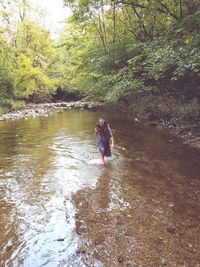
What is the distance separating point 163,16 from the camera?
16.0 metres

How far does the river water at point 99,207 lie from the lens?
15.8 ft

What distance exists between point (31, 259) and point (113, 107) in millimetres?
24117

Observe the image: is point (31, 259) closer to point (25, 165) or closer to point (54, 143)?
point (25, 165)

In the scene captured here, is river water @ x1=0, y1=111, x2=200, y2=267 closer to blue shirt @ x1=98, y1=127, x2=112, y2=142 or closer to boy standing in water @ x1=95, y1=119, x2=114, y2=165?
boy standing in water @ x1=95, y1=119, x2=114, y2=165

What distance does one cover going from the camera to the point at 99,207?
21.5 feet

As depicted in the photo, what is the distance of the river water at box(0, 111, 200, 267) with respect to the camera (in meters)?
4.82

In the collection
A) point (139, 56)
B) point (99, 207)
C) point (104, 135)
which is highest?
point (139, 56)

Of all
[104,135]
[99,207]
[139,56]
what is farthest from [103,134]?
[139,56]

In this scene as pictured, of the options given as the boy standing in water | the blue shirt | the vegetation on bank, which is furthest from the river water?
the vegetation on bank

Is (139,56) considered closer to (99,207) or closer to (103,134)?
(103,134)

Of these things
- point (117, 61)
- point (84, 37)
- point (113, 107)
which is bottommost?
point (113, 107)

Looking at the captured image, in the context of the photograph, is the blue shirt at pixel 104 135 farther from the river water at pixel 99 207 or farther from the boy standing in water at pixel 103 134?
the river water at pixel 99 207

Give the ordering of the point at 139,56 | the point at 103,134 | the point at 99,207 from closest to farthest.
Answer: the point at 99,207 < the point at 103,134 < the point at 139,56

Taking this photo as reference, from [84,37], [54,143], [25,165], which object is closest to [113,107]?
[84,37]
